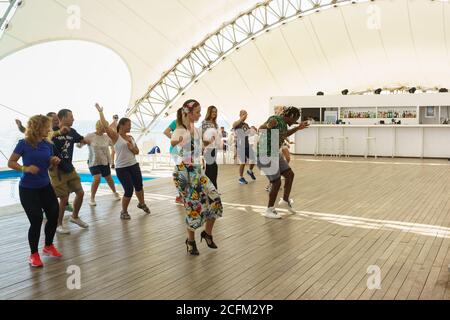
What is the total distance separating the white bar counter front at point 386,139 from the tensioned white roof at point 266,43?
15.7ft

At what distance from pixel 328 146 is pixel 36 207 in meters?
16.0

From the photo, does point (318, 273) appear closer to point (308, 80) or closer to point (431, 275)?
point (431, 275)

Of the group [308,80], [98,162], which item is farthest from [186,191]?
[308,80]

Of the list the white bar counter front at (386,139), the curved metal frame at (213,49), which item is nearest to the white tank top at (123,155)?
the white bar counter front at (386,139)

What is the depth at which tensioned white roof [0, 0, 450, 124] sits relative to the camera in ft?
47.0

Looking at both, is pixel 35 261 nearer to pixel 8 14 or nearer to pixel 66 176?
pixel 66 176

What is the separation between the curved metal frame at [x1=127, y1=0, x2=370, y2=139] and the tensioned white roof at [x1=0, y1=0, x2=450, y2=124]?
407 millimetres

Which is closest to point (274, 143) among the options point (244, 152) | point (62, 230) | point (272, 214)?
point (272, 214)

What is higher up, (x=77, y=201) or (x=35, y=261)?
(x=77, y=201)

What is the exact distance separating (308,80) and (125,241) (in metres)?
20.7

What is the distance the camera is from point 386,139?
18031 mm

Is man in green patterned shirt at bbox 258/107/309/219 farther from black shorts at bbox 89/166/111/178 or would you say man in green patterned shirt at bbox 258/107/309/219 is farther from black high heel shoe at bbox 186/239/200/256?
black shorts at bbox 89/166/111/178

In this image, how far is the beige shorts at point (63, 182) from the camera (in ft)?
18.4
